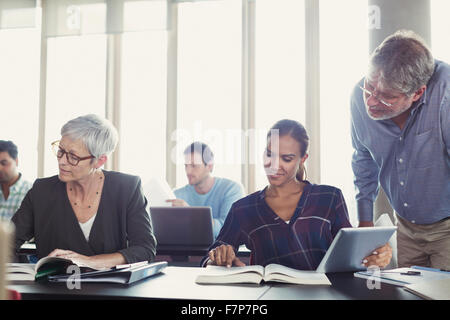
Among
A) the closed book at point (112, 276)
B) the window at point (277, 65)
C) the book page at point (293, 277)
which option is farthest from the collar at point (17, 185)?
the book page at point (293, 277)

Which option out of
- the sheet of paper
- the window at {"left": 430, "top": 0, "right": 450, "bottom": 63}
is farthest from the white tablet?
the window at {"left": 430, "top": 0, "right": 450, "bottom": 63}

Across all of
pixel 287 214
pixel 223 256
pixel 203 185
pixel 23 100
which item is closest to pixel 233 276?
pixel 223 256

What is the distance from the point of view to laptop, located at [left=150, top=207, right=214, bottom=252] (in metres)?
2.41

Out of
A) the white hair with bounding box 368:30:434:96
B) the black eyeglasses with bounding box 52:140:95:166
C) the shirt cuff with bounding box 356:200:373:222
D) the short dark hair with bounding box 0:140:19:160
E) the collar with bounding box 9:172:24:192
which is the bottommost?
the shirt cuff with bounding box 356:200:373:222

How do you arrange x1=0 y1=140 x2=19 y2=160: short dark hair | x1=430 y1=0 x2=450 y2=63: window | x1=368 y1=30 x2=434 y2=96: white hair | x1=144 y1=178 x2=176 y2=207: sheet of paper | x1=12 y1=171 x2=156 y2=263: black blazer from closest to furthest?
x1=368 y1=30 x2=434 y2=96: white hair < x1=12 y1=171 x2=156 y2=263: black blazer < x1=144 y1=178 x2=176 y2=207: sheet of paper < x1=0 y1=140 x2=19 y2=160: short dark hair < x1=430 y1=0 x2=450 y2=63: window

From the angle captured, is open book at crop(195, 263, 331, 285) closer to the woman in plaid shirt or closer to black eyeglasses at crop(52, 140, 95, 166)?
the woman in plaid shirt

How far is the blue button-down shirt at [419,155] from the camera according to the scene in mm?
1694

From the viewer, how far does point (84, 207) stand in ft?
6.01

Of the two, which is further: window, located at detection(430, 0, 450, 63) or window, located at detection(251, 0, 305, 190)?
window, located at detection(251, 0, 305, 190)

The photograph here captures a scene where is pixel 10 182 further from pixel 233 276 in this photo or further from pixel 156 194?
pixel 233 276

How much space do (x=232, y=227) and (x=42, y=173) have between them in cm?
396

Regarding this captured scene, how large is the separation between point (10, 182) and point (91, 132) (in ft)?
7.29

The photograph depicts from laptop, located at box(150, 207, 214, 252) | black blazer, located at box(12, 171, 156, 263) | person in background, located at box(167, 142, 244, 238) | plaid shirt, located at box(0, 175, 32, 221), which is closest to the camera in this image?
black blazer, located at box(12, 171, 156, 263)
